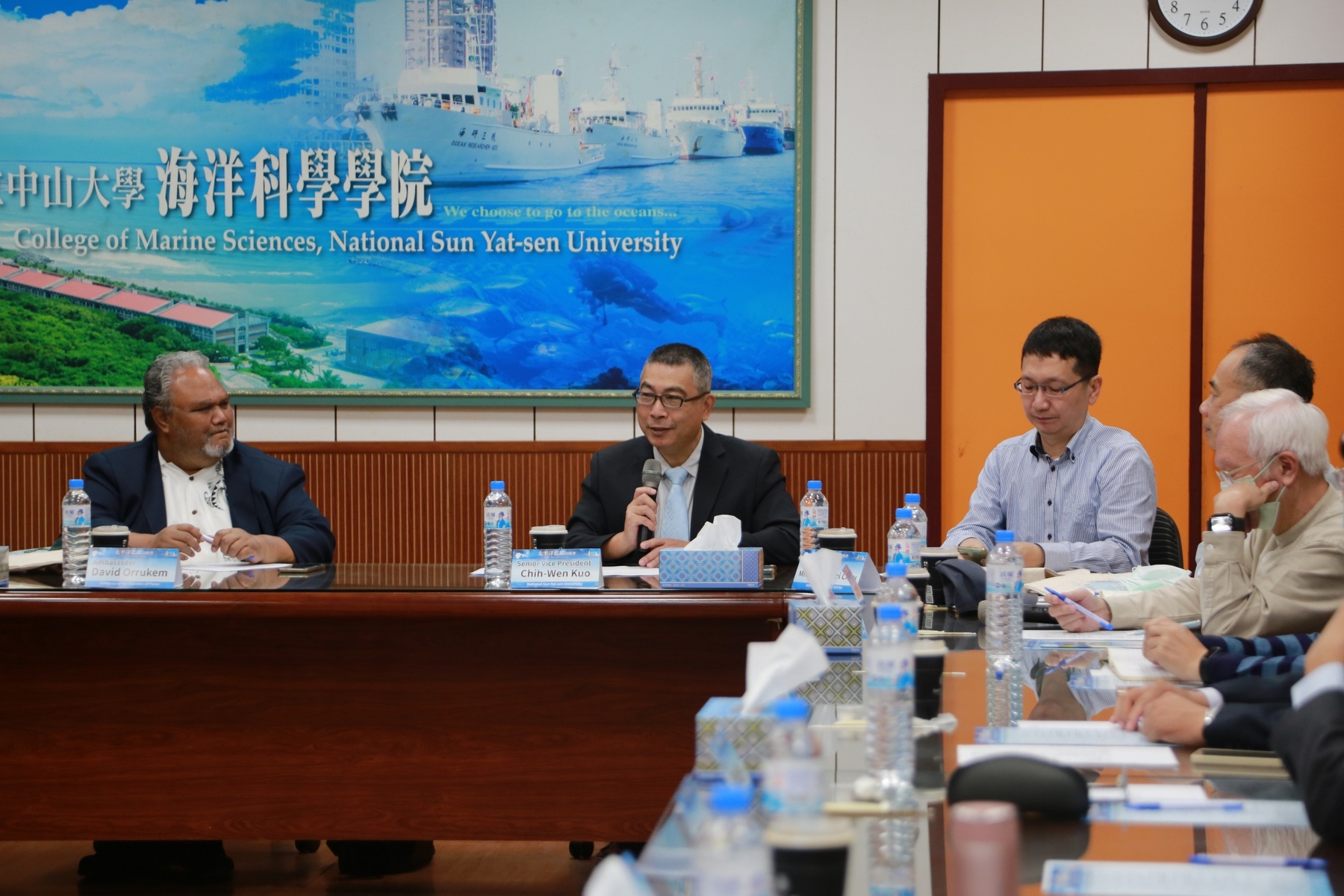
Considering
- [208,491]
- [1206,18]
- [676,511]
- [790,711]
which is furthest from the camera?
[1206,18]

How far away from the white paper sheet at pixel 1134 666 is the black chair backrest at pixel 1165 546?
51.0 inches

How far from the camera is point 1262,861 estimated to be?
1.06 metres

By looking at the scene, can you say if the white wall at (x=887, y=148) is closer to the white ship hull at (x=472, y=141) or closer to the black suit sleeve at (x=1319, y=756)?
the white ship hull at (x=472, y=141)

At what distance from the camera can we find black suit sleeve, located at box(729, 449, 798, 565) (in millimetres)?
3271

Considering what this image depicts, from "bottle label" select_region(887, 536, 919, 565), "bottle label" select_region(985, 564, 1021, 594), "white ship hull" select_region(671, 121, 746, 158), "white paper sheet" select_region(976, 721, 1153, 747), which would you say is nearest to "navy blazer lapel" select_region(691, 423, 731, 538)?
"bottle label" select_region(887, 536, 919, 565)

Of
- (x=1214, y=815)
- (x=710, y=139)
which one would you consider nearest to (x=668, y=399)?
(x=710, y=139)

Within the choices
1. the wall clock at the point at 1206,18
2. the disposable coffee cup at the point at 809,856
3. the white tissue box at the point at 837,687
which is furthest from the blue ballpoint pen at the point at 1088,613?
the wall clock at the point at 1206,18

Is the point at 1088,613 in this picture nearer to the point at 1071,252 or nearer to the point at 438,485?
the point at 1071,252

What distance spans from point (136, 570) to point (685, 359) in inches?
57.8

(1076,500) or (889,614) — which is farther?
(1076,500)

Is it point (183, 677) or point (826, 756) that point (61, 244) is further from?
point (826, 756)

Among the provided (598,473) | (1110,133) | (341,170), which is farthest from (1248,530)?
(341,170)

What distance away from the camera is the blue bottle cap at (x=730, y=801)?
0.82m

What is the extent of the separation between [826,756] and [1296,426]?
1.11 meters
